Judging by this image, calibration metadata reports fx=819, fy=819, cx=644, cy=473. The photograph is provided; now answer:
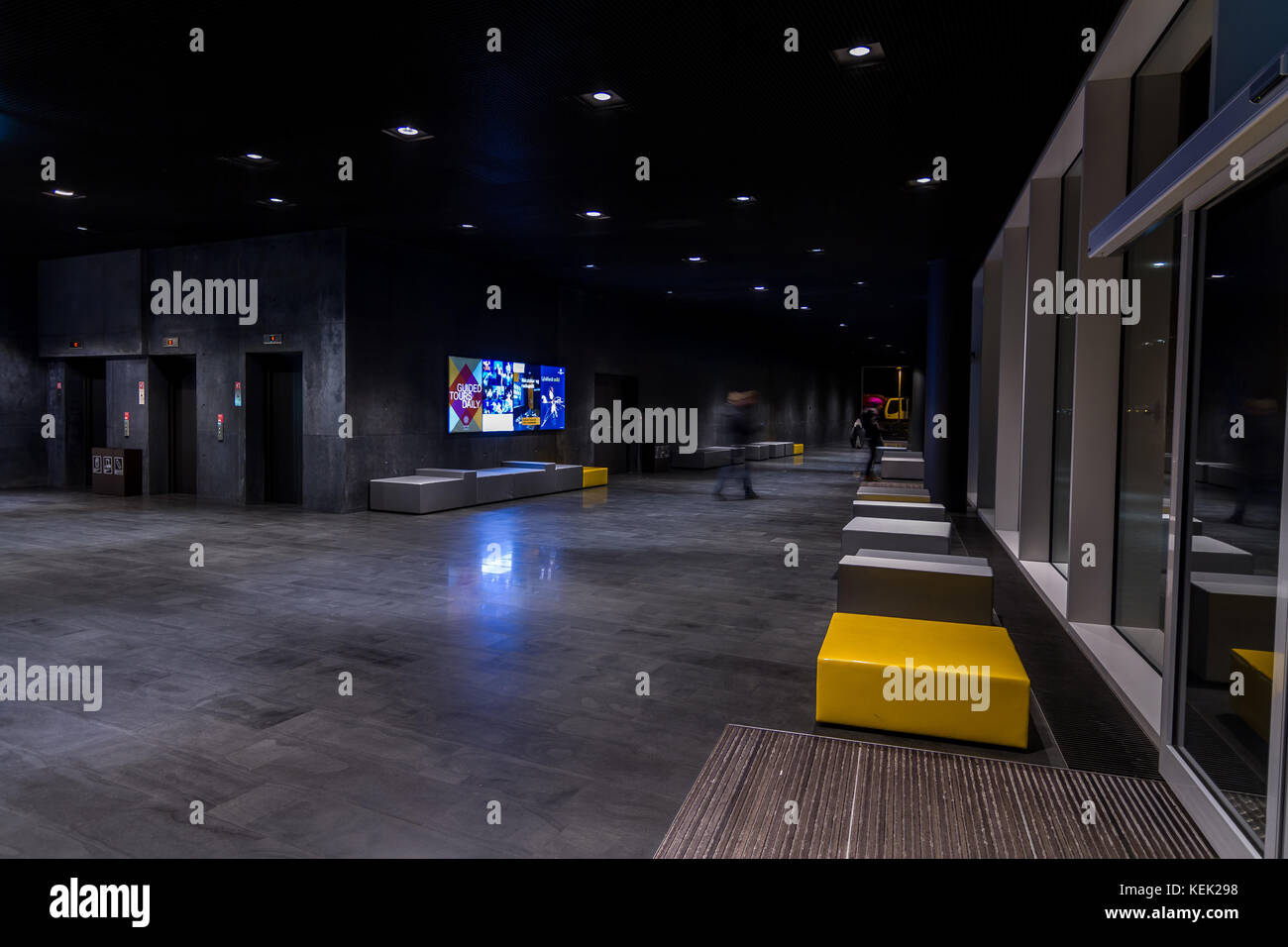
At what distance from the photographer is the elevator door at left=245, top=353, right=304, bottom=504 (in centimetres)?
1345

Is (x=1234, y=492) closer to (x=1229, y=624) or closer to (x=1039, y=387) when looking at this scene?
(x=1229, y=624)

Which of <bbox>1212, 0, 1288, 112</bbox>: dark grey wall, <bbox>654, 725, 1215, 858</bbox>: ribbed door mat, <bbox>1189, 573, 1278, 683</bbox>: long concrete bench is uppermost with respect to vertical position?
<bbox>1212, 0, 1288, 112</bbox>: dark grey wall

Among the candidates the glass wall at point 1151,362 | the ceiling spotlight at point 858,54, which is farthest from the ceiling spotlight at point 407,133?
the glass wall at point 1151,362

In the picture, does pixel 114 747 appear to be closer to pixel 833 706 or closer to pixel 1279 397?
pixel 833 706

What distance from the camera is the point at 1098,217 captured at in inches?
228

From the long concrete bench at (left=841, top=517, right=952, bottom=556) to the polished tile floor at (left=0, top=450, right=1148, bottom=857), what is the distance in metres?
0.55

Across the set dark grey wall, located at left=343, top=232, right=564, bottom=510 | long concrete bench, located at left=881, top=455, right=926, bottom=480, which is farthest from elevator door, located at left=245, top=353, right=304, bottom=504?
long concrete bench, located at left=881, top=455, right=926, bottom=480

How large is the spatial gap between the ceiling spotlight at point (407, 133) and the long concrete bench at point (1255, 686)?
742 centimetres

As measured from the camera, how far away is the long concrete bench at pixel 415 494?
1241 cm

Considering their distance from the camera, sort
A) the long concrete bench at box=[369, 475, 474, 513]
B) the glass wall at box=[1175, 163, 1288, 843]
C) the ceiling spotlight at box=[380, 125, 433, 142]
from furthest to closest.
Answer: the long concrete bench at box=[369, 475, 474, 513], the ceiling spotlight at box=[380, 125, 433, 142], the glass wall at box=[1175, 163, 1288, 843]

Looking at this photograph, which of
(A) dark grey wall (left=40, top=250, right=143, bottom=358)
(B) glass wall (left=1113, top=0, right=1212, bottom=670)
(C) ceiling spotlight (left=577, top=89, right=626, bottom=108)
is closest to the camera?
(B) glass wall (left=1113, top=0, right=1212, bottom=670)

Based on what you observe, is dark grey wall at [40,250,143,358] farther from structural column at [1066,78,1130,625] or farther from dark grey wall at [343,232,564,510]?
structural column at [1066,78,1130,625]

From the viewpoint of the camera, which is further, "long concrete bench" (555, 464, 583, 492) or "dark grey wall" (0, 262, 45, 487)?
"long concrete bench" (555, 464, 583, 492)

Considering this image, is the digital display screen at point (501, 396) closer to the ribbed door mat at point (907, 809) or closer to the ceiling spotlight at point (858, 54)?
the ceiling spotlight at point (858, 54)
